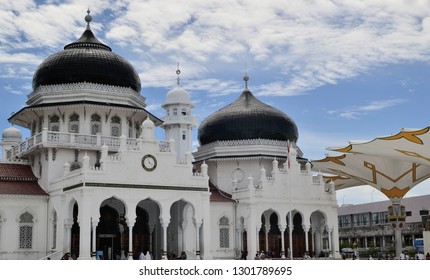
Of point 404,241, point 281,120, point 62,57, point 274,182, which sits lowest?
point 404,241

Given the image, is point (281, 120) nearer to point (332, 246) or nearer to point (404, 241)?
point (332, 246)

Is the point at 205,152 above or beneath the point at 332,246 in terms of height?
above

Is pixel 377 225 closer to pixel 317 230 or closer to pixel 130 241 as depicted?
pixel 317 230

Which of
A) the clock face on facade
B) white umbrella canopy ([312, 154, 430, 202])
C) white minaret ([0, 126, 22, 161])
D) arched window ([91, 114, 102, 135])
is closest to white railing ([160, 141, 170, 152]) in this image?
the clock face on facade

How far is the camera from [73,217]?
38.2m

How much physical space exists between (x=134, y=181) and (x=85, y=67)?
1004 cm

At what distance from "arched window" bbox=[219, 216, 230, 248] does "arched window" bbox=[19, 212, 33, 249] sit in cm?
1279

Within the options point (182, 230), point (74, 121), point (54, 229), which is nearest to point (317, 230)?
point (182, 230)

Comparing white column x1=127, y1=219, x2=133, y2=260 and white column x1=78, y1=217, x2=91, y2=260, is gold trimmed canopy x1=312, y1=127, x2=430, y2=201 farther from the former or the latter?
white column x1=78, y1=217, x2=91, y2=260

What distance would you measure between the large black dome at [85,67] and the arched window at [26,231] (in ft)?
31.2

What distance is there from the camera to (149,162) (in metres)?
36.8

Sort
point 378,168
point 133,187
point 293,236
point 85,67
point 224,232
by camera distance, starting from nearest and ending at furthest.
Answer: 1. point 133,187
2. point 85,67
3. point 224,232
4. point 378,168
5. point 293,236

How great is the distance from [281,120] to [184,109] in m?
10.6

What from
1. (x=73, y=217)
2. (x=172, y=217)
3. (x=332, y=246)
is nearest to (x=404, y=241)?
(x=332, y=246)
